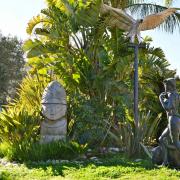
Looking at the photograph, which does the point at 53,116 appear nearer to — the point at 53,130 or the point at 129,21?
the point at 53,130

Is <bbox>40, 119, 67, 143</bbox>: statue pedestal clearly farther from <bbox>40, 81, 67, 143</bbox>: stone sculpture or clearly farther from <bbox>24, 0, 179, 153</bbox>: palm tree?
<bbox>24, 0, 179, 153</bbox>: palm tree

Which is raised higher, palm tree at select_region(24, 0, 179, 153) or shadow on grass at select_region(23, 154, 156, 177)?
palm tree at select_region(24, 0, 179, 153)

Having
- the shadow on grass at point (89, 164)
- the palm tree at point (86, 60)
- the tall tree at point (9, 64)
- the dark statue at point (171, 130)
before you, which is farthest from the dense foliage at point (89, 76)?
the tall tree at point (9, 64)

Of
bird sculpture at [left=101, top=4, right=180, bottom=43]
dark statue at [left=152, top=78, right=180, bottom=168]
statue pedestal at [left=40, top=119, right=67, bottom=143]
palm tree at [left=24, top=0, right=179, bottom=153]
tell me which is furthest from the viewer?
bird sculpture at [left=101, top=4, right=180, bottom=43]

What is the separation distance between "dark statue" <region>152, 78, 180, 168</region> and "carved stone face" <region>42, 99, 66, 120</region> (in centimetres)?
315

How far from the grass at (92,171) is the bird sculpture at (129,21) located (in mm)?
4901

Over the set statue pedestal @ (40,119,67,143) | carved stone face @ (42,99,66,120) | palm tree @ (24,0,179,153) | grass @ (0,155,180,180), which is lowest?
grass @ (0,155,180,180)

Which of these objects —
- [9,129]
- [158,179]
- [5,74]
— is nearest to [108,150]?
[9,129]

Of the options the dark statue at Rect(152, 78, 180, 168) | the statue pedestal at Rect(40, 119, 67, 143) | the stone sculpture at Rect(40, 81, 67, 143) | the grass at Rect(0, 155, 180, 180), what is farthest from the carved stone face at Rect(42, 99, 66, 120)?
the dark statue at Rect(152, 78, 180, 168)

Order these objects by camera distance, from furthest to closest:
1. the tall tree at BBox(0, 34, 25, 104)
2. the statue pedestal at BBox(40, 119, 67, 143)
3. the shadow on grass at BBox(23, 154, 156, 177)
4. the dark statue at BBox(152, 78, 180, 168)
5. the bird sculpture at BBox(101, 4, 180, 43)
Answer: the tall tree at BBox(0, 34, 25, 104), the bird sculpture at BBox(101, 4, 180, 43), the statue pedestal at BBox(40, 119, 67, 143), the shadow on grass at BBox(23, 154, 156, 177), the dark statue at BBox(152, 78, 180, 168)

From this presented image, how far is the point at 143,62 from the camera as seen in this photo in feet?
41.2

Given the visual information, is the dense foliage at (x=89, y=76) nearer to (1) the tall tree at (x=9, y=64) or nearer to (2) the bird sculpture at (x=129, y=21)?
(2) the bird sculpture at (x=129, y=21)

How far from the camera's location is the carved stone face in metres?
9.84

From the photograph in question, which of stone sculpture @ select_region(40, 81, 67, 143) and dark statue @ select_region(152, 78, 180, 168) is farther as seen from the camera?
stone sculpture @ select_region(40, 81, 67, 143)
